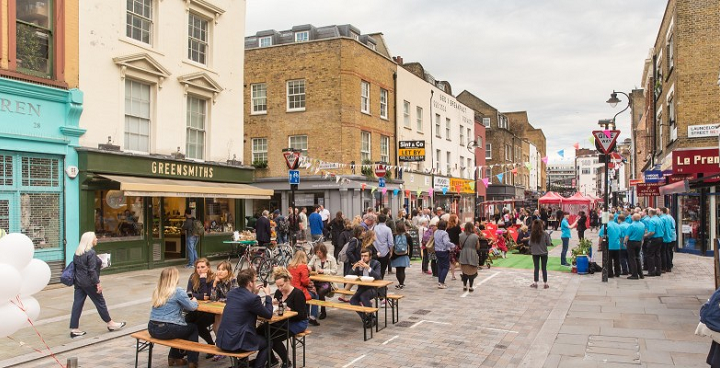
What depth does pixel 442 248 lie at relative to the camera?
507 inches

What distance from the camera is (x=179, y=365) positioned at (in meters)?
7.16

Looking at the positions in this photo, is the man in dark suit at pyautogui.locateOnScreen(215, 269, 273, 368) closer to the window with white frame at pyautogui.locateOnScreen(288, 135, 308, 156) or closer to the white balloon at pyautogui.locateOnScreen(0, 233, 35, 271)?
the white balloon at pyautogui.locateOnScreen(0, 233, 35, 271)

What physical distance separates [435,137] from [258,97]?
14.4 m

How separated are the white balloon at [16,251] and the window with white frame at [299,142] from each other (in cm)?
2225

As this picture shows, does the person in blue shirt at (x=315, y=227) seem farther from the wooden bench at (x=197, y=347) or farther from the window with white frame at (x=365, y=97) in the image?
the wooden bench at (x=197, y=347)

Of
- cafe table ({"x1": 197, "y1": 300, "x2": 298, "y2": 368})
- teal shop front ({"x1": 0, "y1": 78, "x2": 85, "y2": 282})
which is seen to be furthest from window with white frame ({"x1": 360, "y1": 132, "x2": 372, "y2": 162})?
cafe table ({"x1": 197, "y1": 300, "x2": 298, "y2": 368})

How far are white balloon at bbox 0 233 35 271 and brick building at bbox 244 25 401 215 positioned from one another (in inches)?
777

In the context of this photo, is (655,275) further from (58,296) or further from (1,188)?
(1,188)

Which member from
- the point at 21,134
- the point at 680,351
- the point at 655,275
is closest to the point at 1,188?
the point at 21,134

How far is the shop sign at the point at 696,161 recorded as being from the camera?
1795 centimetres

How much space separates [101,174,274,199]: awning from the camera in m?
13.7

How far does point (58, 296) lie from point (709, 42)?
23744mm

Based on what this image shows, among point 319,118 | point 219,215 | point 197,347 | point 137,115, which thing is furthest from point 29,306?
point 319,118

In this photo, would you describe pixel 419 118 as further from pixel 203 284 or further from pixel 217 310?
pixel 217 310
